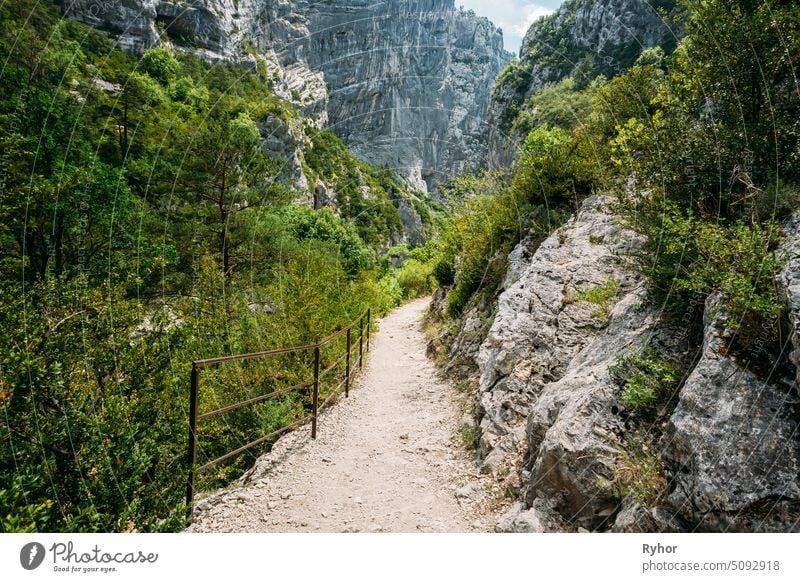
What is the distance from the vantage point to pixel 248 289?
13062mm

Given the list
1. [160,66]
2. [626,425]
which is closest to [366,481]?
[626,425]

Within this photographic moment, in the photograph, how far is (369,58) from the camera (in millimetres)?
82250

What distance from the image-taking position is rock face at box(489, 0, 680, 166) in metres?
33.1

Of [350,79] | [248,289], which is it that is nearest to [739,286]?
[248,289]

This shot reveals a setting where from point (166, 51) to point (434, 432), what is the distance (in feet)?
162

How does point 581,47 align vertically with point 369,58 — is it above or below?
below

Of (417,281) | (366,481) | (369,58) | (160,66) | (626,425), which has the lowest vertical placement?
(366,481)

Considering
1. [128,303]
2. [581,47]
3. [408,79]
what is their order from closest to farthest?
[128,303]
[581,47]
[408,79]

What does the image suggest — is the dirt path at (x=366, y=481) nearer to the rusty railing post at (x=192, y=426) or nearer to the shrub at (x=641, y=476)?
the rusty railing post at (x=192, y=426)

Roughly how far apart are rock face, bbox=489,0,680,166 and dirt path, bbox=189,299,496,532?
27.7 m

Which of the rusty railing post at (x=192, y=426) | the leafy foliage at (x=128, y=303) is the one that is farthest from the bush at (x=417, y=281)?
the rusty railing post at (x=192, y=426)

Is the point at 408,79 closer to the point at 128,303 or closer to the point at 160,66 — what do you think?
the point at 160,66
